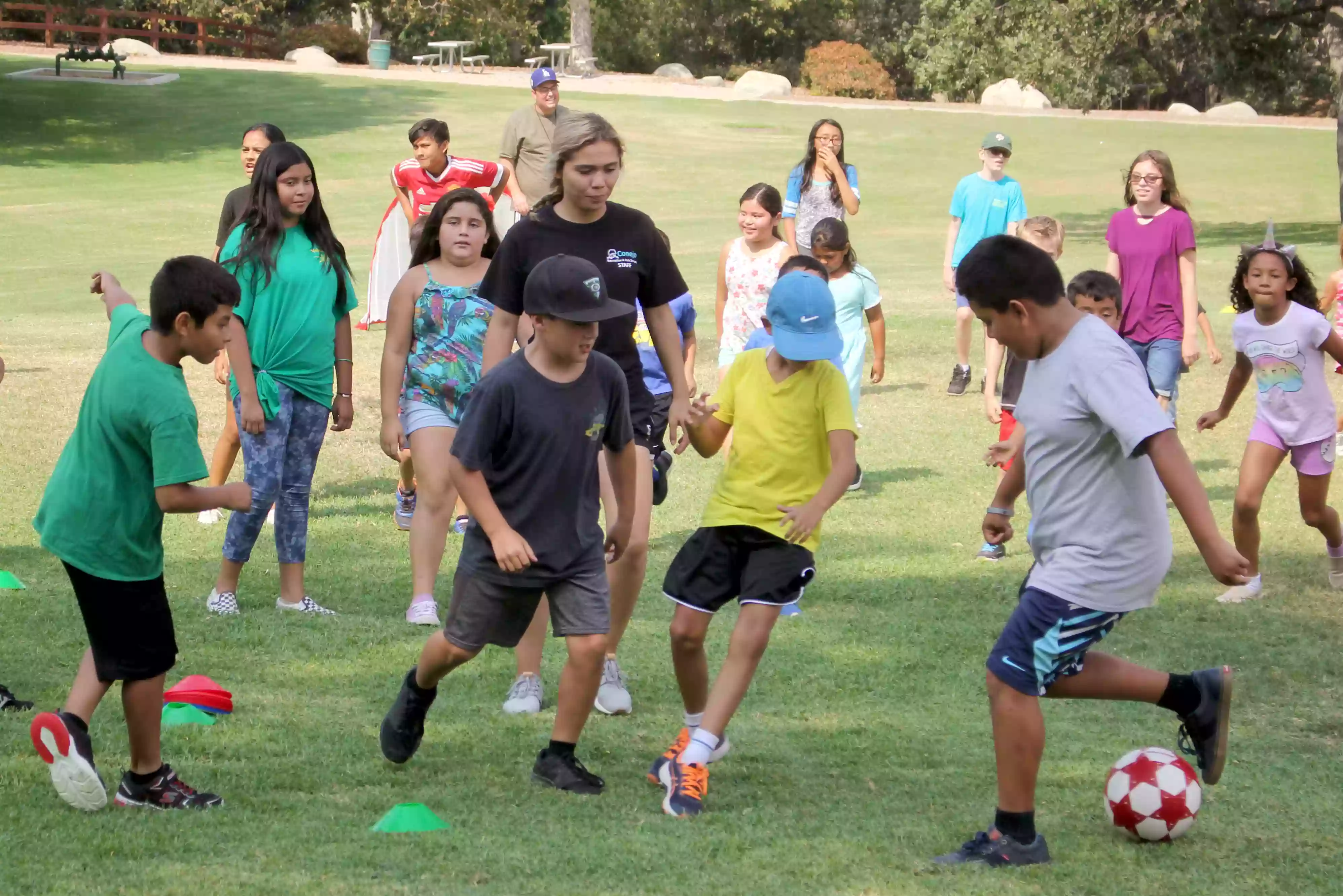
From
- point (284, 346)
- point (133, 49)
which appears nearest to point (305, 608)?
point (284, 346)

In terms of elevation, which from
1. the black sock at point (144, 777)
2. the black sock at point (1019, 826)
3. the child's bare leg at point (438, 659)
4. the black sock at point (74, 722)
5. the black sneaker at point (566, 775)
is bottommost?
the black sneaker at point (566, 775)

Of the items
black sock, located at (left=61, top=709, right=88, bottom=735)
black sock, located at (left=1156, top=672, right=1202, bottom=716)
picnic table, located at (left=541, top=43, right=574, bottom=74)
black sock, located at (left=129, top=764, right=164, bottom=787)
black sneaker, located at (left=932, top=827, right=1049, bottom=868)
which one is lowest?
black sock, located at (left=129, top=764, right=164, bottom=787)

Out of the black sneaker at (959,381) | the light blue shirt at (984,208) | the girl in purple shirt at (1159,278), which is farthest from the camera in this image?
the black sneaker at (959,381)

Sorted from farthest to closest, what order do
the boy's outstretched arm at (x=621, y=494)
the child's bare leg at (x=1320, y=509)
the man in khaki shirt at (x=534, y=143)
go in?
the man in khaki shirt at (x=534, y=143) < the child's bare leg at (x=1320, y=509) < the boy's outstretched arm at (x=621, y=494)

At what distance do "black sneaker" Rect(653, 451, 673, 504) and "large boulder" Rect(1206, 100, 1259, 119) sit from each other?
4489 cm

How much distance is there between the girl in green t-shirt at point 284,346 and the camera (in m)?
6.88

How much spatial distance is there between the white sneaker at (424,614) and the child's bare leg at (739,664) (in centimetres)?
238

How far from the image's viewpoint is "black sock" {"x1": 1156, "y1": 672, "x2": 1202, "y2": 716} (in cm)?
474

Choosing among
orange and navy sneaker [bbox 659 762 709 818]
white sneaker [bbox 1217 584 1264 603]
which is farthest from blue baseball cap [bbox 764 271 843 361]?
white sneaker [bbox 1217 584 1264 603]

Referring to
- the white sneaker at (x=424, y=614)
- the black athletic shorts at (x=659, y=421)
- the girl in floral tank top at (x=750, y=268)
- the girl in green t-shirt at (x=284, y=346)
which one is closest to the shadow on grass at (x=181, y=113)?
the girl in floral tank top at (x=750, y=268)

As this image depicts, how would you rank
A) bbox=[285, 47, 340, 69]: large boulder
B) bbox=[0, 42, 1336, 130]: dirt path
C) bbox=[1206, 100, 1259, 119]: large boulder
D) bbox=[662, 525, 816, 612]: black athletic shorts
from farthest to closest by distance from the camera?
bbox=[285, 47, 340, 69]: large boulder
bbox=[1206, 100, 1259, 119]: large boulder
bbox=[0, 42, 1336, 130]: dirt path
bbox=[662, 525, 816, 612]: black athletic shorts

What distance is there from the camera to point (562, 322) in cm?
470

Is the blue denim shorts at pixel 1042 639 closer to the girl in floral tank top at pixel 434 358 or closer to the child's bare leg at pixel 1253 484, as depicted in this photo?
the girl in floral tank top at pixel 434 358

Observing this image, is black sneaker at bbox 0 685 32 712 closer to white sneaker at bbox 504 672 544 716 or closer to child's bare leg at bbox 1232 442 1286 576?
white sneaker at bbox 504 672 544 716
